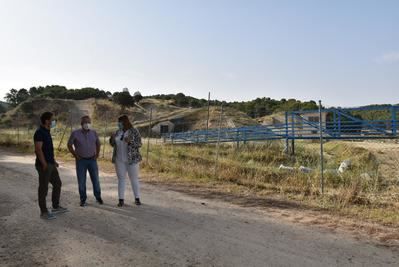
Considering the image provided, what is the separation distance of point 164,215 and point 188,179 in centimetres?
404

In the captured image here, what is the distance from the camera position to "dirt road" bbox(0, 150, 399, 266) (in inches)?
177

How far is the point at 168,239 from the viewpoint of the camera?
5227mm

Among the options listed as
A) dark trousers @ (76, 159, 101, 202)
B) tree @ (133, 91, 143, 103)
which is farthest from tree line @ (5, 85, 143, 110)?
dark trousers @ (76, 159, 101, 202)

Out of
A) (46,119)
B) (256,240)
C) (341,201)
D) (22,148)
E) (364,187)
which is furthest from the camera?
(22,148)

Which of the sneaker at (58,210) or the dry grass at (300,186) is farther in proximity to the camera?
the dry grass at (300,186)

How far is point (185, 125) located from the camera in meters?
54.5

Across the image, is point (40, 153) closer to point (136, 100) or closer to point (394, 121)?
point (394, 121)

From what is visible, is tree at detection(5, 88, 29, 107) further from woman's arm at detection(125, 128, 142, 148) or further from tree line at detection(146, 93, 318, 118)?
woman's arm at detection(125, 128, 142, 148)

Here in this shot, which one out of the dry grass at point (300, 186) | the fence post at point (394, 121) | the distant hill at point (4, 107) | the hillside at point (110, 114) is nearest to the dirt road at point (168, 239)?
the dry grass at point (300, 186)

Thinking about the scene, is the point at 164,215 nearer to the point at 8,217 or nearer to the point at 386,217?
the point at 8,217

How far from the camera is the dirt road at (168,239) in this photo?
4496mm

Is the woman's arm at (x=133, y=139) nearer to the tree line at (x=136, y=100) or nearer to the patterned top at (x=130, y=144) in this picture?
the patterned top at (x=130, y=144)

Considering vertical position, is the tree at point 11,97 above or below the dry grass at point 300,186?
above

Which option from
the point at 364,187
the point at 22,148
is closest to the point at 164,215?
the point at 364,187
